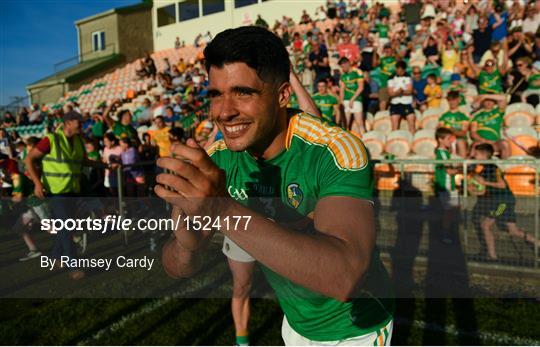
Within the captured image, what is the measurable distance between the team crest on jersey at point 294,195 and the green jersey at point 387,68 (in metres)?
9.77

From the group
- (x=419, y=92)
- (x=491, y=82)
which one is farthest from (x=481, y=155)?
(x=419, y=92)

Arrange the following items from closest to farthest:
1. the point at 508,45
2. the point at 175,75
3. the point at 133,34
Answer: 1. the point at 508,45
2. the point at 175,75
3. the point at 133,34

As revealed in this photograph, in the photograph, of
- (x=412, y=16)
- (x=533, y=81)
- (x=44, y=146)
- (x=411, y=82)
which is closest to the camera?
(x=44, y=146)

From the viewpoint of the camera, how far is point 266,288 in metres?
5.27

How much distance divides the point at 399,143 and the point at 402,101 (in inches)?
48.5

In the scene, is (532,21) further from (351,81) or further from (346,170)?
(346,170)

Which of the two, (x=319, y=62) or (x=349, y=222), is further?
(x=319, y=62)

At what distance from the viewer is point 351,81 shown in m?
10.0

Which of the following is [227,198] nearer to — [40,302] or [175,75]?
[40,302]

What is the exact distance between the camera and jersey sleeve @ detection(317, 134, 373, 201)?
1478 millimetres

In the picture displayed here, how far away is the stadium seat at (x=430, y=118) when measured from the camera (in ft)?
30.6

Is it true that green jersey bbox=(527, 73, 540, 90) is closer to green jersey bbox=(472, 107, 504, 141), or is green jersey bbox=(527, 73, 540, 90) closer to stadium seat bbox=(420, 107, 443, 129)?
stadium seat bbox=(420, 107, 443, 129)

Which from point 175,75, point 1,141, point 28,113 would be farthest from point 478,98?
point 28,113

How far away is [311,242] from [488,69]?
9498 mm
